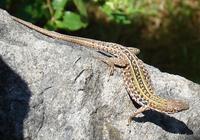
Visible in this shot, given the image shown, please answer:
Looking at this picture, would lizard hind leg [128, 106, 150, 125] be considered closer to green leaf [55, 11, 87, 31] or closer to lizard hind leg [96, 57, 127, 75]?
lizard hind leg [96, 57, 127, 75]

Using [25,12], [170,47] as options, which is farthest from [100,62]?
[170,47]

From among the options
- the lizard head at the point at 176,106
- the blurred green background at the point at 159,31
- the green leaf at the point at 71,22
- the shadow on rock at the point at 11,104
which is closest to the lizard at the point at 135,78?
the lizard head at the point at 176,106

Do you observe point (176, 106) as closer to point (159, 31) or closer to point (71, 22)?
point (71, 22)

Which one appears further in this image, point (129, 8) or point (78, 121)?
point (129, 8)

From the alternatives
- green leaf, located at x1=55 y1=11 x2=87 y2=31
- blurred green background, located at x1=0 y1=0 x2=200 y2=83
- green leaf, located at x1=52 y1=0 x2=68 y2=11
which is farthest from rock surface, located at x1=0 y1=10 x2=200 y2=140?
blurred green background, located at x1=0 y1=0 x2=200 y2=83

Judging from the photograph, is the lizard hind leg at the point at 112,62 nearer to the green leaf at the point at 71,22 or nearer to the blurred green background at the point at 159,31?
the green leaf at the point at 71,22

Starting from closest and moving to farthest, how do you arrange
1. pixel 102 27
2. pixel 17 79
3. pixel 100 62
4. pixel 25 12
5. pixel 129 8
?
pixel 17 79
pixel 100 62
pixel 25 12
pixel 129 8
pixel 102 27

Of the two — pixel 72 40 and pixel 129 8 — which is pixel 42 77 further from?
pixel 129 8
